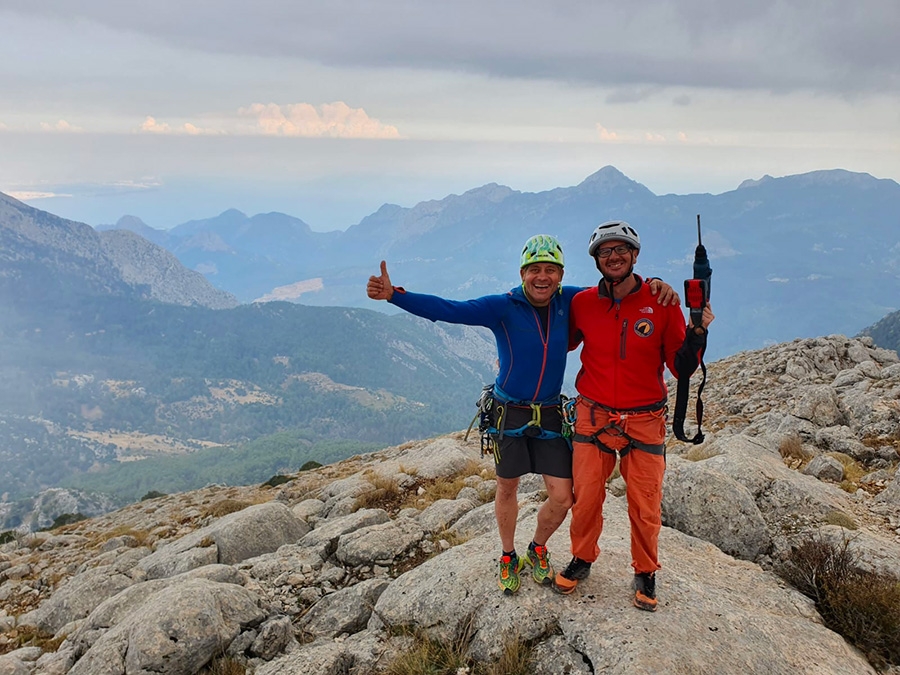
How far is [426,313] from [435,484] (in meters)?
10.8

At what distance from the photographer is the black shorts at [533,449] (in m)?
6.11

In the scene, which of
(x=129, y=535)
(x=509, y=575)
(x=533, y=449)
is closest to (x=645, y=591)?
(x=509, y=575)

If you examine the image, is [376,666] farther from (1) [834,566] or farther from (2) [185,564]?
(2) [185,564]

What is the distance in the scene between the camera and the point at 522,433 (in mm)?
6098

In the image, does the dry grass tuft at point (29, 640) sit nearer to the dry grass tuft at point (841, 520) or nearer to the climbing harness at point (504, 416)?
the climbing harness at point (504, 416)

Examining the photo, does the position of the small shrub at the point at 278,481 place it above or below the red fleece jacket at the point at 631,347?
below

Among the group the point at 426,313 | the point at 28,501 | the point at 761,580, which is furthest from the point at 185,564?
the point at 28,501

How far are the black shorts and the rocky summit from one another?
1.53m

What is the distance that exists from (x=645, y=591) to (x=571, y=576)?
0.85 metres

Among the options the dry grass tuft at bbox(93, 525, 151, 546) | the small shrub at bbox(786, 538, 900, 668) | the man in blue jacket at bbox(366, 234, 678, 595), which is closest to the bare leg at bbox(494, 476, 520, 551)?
the man in blue jacket at bbox(366, 234, 678, 595)

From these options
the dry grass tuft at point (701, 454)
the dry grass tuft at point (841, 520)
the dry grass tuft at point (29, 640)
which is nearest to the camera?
the dry grass tuft at point (841, 520)

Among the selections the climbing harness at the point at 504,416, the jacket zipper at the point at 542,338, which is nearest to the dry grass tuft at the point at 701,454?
the climbing harness at the point at 504,416

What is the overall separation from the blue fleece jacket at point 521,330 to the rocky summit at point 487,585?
2.57 m

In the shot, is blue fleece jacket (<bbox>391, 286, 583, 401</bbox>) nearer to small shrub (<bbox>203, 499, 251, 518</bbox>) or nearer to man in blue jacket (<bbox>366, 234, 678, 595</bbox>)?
man in blue jacket (<bbox>366, 234, 678, 595</bbox>)
